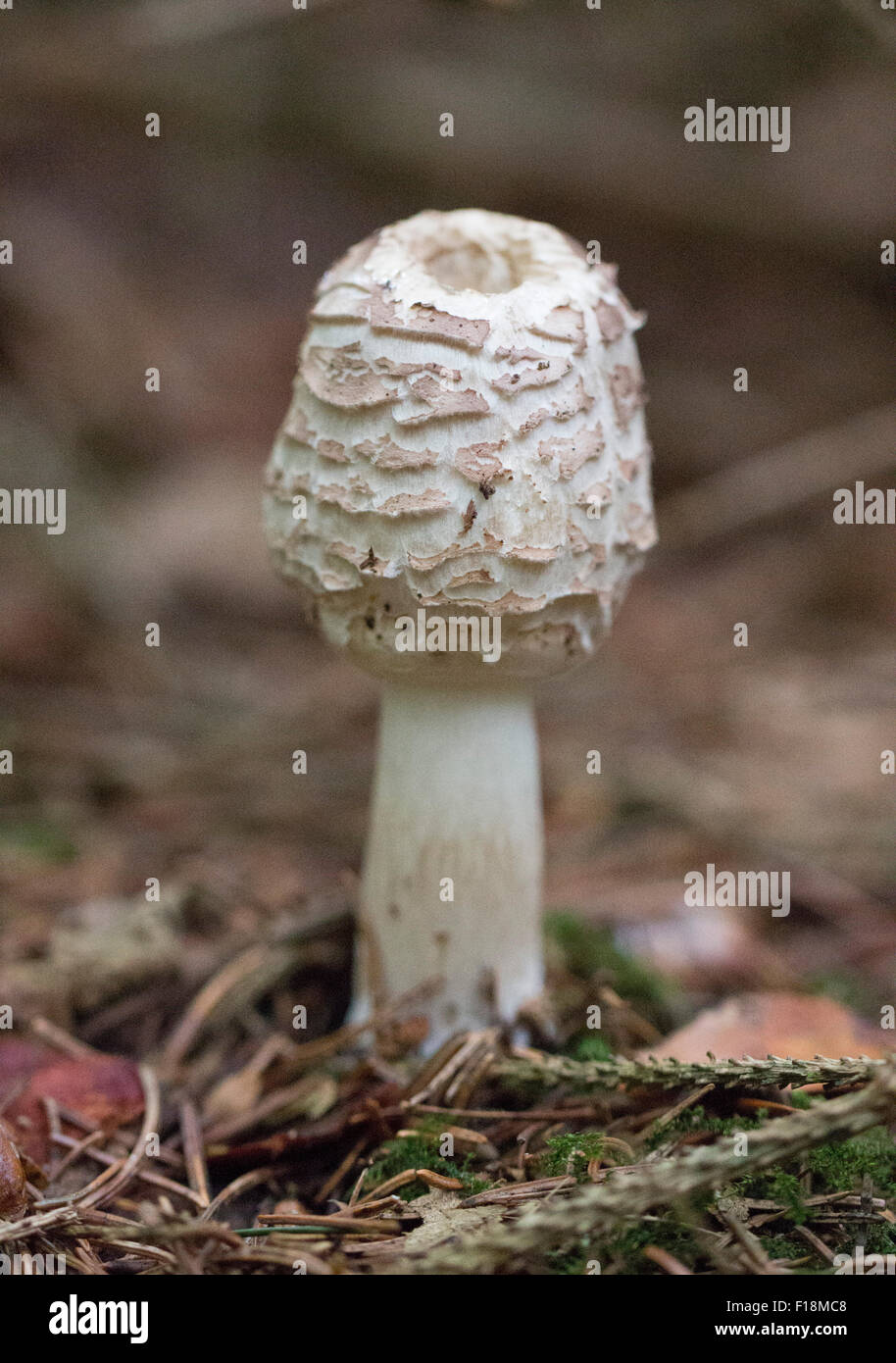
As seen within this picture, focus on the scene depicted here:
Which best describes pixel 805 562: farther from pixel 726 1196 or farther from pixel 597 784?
pixel 726 1196

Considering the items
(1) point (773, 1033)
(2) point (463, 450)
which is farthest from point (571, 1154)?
(2) point (463, 450)

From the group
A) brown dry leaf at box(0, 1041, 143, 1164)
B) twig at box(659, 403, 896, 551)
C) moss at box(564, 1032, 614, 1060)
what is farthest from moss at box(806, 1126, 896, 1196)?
twig at box(659, 403, 896, 551)

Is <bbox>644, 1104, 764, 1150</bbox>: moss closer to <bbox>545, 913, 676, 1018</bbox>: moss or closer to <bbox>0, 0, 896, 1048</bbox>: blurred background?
<bbox>545, 913, 676, 1018</bbox>: moss

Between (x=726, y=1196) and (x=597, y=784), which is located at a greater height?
(x=597, y=784)

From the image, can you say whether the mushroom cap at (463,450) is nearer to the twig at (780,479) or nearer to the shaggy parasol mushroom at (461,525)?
the shaggy parasol mushroom at (461,525)
